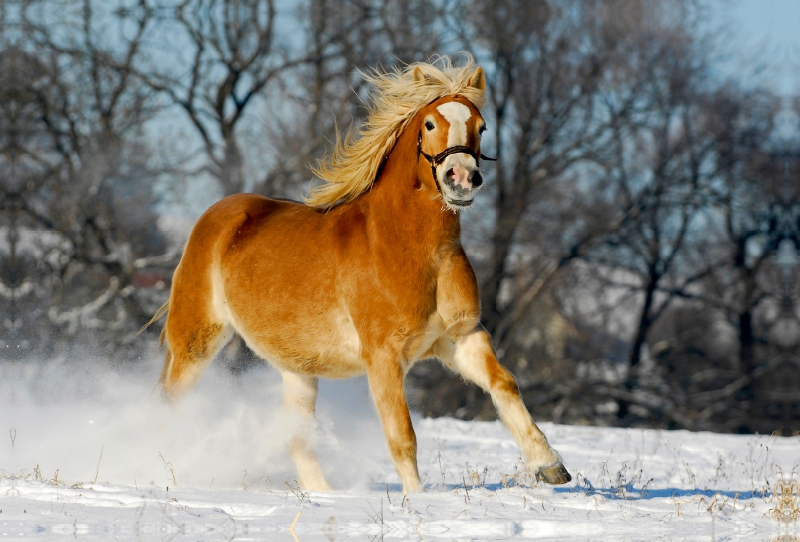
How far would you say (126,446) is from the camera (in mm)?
6055

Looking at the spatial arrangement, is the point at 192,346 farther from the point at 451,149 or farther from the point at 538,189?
the point at 538,189

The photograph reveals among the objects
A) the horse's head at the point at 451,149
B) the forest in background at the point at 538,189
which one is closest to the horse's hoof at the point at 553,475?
the horse's head at the point at 451,149

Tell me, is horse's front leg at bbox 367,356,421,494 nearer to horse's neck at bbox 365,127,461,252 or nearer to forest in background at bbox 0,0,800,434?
horse's neck at bbox 365,127,461,252

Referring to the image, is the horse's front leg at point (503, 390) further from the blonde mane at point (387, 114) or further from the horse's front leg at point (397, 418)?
the blonde mane at point (387, 114)

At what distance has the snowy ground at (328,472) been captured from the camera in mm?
3766

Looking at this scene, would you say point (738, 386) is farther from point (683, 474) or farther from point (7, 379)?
point (7, 379)

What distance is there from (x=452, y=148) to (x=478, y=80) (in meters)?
0.87

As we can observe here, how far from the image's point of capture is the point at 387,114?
5473 millimetres

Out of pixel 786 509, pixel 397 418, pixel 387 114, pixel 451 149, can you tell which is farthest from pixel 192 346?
pixel 786 509

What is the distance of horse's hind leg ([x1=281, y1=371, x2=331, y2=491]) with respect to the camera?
6035 millimetres

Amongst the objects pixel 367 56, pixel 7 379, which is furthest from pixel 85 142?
pixel 7 379

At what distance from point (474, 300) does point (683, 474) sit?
3.31 meters

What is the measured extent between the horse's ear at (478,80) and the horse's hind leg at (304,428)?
2.43 metres

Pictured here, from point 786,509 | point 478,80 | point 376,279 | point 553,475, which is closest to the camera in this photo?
point 786,509
